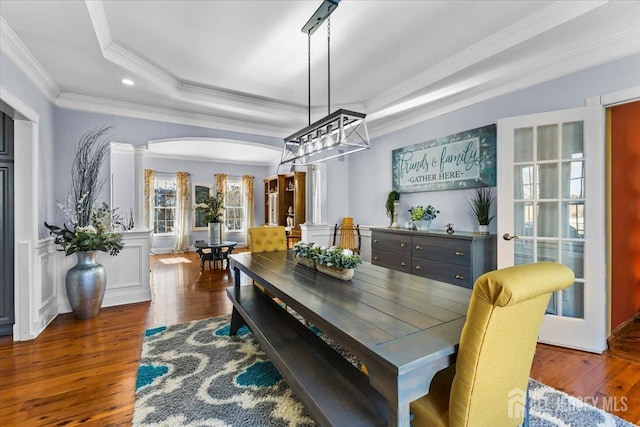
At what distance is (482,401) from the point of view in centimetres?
111

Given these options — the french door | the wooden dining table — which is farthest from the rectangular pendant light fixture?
the french door

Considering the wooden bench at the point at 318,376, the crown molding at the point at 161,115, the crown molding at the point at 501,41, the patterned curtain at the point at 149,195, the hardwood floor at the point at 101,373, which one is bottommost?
the hardwood floor at the point at 101,373

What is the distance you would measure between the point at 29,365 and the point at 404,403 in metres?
3.03

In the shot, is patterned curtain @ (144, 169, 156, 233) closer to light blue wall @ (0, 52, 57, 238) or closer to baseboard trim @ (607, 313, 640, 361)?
light blue wall @ (0, 52, 57, 238)

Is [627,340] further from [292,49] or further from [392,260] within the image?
[292,49]

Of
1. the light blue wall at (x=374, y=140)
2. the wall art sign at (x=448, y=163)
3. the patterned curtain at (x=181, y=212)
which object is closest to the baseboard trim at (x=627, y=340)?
the light blue wall at (x=374, y=140)

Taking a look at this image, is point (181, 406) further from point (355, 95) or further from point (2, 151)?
point (355, 95)

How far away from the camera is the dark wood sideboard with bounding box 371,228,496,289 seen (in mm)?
3086

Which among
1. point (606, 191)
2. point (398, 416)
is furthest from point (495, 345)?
point (606, 191)

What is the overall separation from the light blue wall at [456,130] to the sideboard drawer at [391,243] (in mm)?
589

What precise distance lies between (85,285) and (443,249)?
13.4 ft

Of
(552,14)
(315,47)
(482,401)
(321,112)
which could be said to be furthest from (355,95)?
(482,401)

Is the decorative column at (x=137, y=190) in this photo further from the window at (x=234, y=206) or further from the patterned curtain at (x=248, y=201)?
the patterned curtain at (x=248, y=201)

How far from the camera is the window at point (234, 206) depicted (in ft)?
30.2
